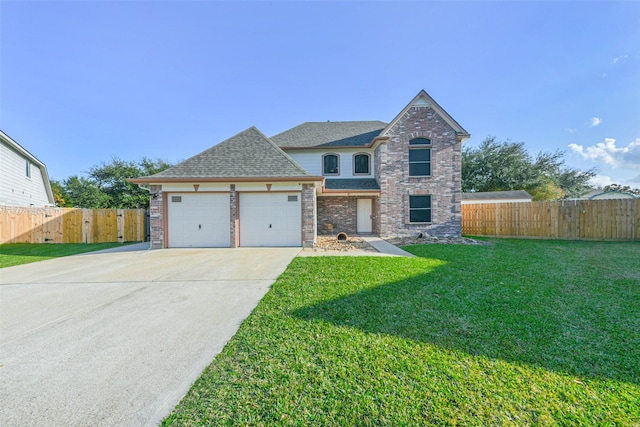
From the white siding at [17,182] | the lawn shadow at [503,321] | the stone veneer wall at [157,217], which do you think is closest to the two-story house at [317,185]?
the stone veneer wall at [157,217]

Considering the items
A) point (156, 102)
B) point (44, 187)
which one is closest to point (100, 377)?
point (156, 102)

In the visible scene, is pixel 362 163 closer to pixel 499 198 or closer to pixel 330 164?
pixel 330 164

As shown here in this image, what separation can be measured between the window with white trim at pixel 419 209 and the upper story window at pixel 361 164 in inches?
130

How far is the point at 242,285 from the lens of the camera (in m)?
5.25

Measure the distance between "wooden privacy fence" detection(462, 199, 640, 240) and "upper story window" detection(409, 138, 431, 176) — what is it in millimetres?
3895

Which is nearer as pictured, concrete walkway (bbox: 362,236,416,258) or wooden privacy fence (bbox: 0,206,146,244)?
concrete walkway (bbox: 362,236,416,258)

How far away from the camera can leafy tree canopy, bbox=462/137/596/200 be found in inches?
1091

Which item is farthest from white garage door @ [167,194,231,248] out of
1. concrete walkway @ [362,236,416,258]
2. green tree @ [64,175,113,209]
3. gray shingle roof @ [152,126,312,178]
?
green tree @ [64,175,113,209]

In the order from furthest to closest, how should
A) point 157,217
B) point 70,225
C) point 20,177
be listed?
point 20,177 < point 70,225 < point 157,217

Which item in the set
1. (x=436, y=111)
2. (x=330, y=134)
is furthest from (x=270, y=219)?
(x=436, y=111)

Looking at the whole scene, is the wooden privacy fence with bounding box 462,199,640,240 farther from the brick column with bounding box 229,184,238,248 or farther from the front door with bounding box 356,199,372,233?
the brick column with bounding box 229,184,238,248

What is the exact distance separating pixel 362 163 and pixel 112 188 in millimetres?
26115

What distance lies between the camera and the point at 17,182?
15734mm

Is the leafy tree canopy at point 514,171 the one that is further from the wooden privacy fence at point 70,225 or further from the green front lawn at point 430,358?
the wooden privacy fence at point 70,225
